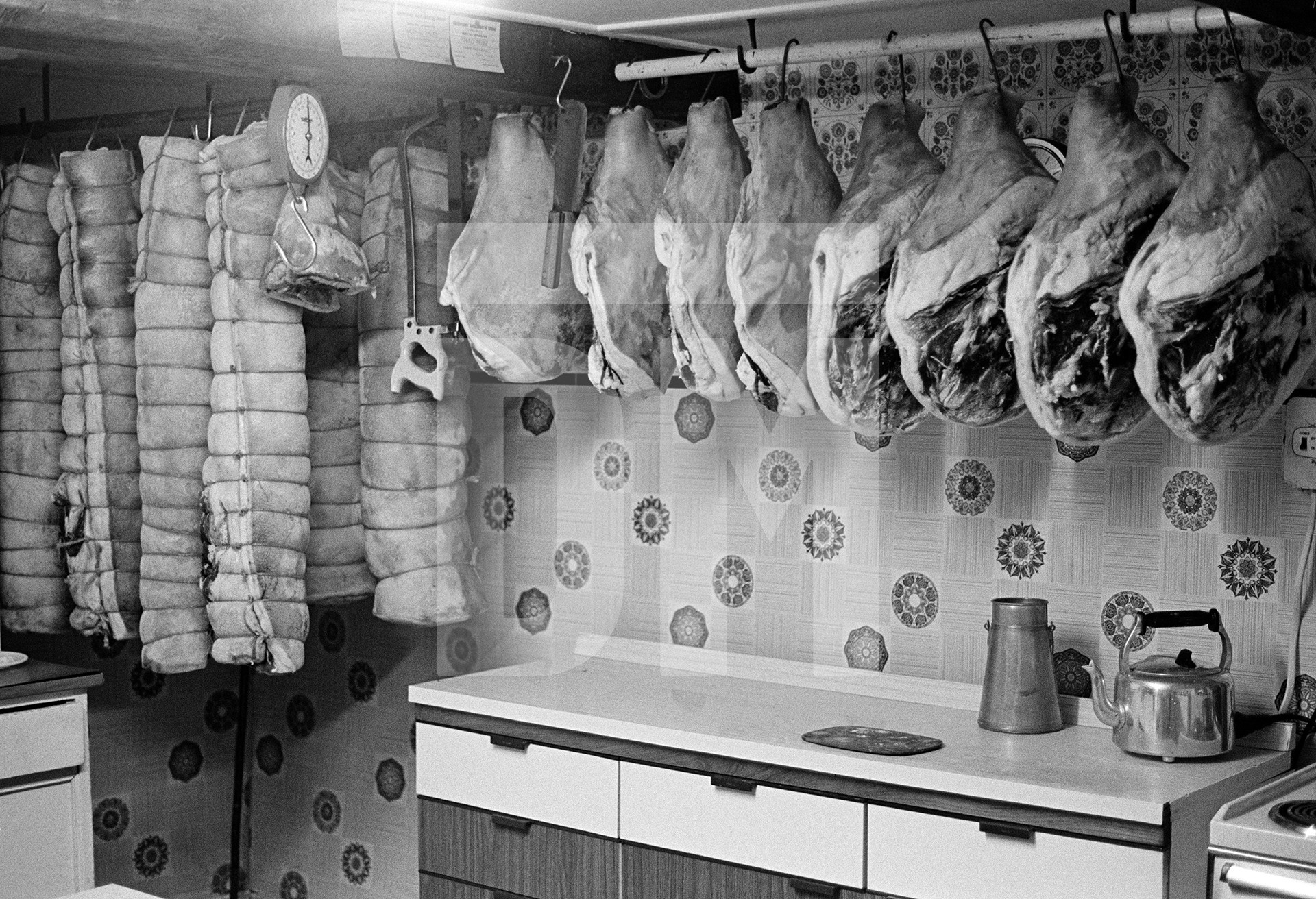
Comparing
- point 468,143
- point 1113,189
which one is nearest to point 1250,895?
point 1113,189

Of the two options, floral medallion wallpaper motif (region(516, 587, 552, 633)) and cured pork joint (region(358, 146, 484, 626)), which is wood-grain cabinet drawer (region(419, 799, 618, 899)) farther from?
floral medallion wallpaper motif (region(516, 587, 552, 633))

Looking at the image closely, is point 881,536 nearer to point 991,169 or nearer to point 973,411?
point 973,411

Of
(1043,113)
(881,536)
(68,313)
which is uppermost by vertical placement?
(1043,113)

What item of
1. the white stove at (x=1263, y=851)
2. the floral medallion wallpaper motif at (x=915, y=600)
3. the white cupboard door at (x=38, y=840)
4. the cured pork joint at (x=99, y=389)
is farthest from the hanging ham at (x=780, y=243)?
the white cupboard door at (x=38, y=840)

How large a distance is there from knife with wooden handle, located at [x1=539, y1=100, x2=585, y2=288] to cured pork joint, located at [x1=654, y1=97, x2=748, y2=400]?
212mm

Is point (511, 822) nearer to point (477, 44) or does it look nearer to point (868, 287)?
point (868, 287)

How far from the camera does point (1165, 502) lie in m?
2.67

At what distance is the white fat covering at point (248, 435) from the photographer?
3072mm

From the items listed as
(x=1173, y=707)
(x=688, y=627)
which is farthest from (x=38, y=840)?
(x=1173, y=707)

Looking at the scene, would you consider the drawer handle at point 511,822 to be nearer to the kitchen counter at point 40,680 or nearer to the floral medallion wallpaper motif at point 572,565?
the floral medallion wallpaper motif at point 572,565

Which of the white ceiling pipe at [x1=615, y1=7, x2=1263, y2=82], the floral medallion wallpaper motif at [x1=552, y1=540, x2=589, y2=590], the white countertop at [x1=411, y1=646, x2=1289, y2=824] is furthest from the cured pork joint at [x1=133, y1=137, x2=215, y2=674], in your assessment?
the white ceiling pipe at [x1=615, y1=7, x2=1263, y2=82]

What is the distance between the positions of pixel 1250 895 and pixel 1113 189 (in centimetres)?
103

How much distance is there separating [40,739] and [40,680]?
4.9 inches

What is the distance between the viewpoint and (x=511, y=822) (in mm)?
2896
